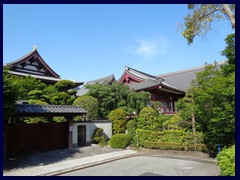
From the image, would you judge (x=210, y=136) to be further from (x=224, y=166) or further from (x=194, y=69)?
(x=194, y=69)

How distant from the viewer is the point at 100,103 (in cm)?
1855

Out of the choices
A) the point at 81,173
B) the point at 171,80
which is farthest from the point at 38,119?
the point at 171,80

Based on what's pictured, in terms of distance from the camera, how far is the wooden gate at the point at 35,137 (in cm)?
1112

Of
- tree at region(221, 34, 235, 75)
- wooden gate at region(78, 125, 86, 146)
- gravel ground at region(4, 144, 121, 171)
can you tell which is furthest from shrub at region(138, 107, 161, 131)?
tree at region(221, 34, 235, 75)

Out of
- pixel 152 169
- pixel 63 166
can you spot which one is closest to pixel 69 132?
pixel 63 166

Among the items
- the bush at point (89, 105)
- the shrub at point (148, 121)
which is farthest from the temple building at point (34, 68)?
the shrub at point (148, 121)

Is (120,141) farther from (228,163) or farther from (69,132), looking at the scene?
(228,163)

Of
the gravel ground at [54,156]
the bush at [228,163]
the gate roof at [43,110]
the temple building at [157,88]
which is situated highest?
the temple building at [157,88]

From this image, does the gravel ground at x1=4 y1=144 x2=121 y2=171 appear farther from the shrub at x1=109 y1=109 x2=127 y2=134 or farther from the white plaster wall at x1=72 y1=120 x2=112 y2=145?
the shrub at x1=109 y1=109 x2=127 y2=134

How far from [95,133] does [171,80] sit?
1872cm

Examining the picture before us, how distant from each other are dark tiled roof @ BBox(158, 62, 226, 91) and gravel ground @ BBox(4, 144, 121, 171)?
57.8 ft

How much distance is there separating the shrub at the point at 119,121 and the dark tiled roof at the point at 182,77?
1277 centimetres

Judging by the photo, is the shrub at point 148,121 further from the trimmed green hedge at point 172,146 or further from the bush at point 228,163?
the bush at point 228,163

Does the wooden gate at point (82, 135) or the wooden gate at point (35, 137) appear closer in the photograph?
the wooden gate at point (35, 137)
